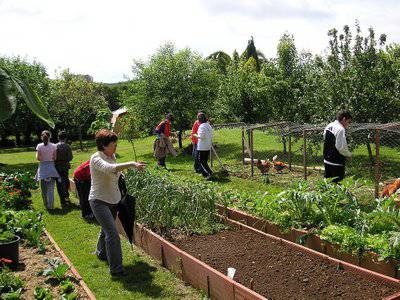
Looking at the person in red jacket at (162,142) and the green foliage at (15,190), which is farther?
the person in red jacket at (162,142)

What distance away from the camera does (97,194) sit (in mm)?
5328

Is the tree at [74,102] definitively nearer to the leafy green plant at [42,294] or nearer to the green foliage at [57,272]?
the green foliage at [57,272]

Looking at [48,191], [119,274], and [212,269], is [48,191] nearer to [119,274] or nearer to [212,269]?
[119,274]

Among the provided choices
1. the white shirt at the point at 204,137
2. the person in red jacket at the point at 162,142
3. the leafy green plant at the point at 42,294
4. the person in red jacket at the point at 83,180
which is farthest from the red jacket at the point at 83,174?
the person in red jacket at the point at 162,142

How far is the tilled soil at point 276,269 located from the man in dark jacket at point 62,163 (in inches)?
176

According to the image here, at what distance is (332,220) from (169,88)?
519 inches

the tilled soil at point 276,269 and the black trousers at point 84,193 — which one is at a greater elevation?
the black trousers at point 84,193

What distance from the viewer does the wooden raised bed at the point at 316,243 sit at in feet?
15.1

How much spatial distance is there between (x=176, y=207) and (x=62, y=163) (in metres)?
4.43

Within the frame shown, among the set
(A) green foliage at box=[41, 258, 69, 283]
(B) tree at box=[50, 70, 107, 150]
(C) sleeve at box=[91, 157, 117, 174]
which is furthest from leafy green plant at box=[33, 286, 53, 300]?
(B) tree at box=[50, 70, 107, 150]

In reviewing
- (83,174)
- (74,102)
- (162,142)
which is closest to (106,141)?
(83,174)

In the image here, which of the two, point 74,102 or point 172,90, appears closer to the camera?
point 172,90

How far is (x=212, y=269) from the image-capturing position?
15.3ft

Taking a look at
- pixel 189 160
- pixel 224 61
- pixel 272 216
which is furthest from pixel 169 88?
pixel 224 61
